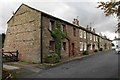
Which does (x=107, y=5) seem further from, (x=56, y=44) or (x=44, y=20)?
(x=56, y=44)

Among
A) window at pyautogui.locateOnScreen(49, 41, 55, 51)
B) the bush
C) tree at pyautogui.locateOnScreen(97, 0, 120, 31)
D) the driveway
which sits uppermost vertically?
tree at pyautogui.locateOnScreen(97, 0, 120, 31)

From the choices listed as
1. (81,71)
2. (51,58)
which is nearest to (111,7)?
(81,71)

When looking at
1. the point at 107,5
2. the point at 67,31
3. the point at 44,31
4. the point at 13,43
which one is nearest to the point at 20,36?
the point at 13,43

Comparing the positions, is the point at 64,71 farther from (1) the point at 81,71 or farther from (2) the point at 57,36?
(2) the point at 57,36

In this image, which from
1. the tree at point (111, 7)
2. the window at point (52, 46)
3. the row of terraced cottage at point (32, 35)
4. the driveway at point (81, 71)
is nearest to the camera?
the tree at point (111, 7)

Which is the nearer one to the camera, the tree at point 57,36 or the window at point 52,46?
the window at point 52,46

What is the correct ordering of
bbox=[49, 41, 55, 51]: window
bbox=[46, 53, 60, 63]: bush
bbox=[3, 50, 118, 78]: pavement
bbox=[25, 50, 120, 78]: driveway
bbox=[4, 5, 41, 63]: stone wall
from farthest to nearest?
bbox=[49, 41, 55, 51]: window < bbox=[4, 5, 41, 63]: stone wall < bbox=[46, 53, 60, 63]: bush < bbox=[3, 50, 118, 78]: pavement < bbox=[25, 50, 120, 78]: driveway

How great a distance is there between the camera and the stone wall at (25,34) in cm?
2416

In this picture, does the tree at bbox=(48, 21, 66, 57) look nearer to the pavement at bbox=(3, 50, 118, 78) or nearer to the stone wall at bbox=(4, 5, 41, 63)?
the stone wall at bbox=(4, 5, 41, 63)

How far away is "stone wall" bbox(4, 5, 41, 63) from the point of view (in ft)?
79.3

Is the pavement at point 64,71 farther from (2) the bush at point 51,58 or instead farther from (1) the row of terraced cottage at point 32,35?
(1) the row of terraced cottage at point 32,35

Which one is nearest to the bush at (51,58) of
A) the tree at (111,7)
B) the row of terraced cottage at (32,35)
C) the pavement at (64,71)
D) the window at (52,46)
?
the row of terraced cottage at (32,35)

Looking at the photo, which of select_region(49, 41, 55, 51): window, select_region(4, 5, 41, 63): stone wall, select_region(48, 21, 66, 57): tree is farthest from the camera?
select_region(48, 21, 66, 57): tree

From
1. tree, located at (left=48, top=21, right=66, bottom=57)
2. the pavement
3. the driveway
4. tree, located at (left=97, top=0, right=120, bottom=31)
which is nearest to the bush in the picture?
the pavement
